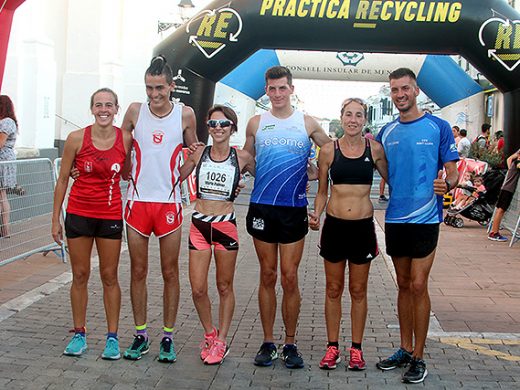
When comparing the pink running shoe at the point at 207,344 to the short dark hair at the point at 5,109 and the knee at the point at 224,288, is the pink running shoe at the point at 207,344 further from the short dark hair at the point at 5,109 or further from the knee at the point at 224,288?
the short dark hair at the point at 5,109

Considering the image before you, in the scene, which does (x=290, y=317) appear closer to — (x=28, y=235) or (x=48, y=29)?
(x=28, y=235)

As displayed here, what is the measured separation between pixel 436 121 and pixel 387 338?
1.85 metres

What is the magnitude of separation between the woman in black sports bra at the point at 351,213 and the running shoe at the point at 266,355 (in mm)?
353

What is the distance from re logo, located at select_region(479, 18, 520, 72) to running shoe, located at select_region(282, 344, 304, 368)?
9.83 metres

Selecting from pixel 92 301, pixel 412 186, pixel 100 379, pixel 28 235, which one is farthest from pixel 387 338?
pixel 28 235

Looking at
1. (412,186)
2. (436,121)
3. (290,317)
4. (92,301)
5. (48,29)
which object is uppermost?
(48,29)

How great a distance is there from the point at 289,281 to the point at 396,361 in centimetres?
90

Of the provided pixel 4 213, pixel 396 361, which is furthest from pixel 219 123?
pixel 4 213

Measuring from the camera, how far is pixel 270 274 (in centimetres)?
521

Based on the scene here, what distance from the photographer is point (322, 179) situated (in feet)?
16.9

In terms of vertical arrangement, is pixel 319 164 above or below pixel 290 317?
above

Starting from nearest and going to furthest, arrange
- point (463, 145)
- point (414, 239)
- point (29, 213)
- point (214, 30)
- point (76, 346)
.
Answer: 1. point (414, 239)
2. point (76, 346)
3. point (29, 213)
4. point (214, 30)
5. point (463, 145)

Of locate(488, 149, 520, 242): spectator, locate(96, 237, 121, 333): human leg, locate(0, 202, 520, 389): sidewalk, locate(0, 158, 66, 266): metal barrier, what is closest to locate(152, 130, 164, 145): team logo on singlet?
locate(96, 237, 121, 333): human leg

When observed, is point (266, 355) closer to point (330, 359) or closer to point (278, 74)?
point (330, 359)
